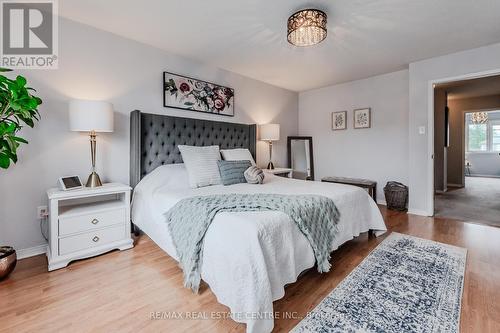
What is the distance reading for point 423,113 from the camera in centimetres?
355

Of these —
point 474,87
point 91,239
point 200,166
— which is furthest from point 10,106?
point 474,87

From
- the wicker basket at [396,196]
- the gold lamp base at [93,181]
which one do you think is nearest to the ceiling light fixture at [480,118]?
the wicker basket at [396,196]

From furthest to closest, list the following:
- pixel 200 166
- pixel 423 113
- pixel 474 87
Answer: pixel 474 87
pixel 423 113
pixel 200 166

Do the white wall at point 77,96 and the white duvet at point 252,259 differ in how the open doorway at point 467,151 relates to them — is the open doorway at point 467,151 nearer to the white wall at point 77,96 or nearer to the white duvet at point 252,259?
the white duvet at point 252,259

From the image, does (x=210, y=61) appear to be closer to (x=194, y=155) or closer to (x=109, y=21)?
(x=109, y=21)

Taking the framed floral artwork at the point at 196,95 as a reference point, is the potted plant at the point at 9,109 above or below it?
below

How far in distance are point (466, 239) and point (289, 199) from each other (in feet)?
7.57

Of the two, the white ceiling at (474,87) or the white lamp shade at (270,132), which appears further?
the white ceiling at (474,87)

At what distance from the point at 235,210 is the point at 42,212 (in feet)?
6.80

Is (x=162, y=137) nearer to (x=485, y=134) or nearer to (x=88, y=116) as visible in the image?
(x=88, y=116)

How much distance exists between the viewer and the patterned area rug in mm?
1376

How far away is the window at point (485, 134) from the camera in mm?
8336

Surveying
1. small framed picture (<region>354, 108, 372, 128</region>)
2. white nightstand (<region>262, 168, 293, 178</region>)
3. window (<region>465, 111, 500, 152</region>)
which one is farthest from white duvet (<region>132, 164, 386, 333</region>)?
window (<region>465, 111, 500, 152</region>)

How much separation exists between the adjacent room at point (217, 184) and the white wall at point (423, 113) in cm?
2
